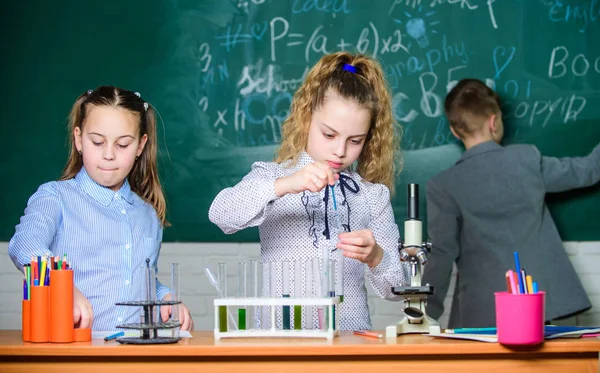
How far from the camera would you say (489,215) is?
3.61 m

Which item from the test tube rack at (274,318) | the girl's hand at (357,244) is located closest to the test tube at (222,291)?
the test tube rack at (274,318)

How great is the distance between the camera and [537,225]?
3580 mm

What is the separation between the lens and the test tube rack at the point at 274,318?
1.85 m

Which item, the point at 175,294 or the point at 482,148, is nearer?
the point at 175,294

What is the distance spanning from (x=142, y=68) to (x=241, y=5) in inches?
21.0

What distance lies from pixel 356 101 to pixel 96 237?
2.63 ft

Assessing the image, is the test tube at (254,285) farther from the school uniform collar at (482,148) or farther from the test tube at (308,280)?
the school uniform collar at (482,148)

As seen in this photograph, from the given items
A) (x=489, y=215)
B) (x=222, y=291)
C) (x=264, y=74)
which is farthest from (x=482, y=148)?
(x=222, y=291)

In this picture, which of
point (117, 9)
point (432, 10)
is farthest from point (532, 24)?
point (117, 9)

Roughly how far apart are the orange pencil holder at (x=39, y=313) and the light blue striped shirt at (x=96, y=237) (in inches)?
13.3

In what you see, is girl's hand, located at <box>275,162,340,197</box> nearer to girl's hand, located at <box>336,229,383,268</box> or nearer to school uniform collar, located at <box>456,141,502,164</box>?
girl's hand, located at <box>336,229,383,268</box>

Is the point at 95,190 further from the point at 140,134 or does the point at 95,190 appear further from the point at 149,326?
the point at 149,326

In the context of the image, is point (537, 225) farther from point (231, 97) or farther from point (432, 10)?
point (231, 97)

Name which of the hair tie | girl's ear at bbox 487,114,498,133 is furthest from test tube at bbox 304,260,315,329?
girl's ear at bbox 487,114,498,133
